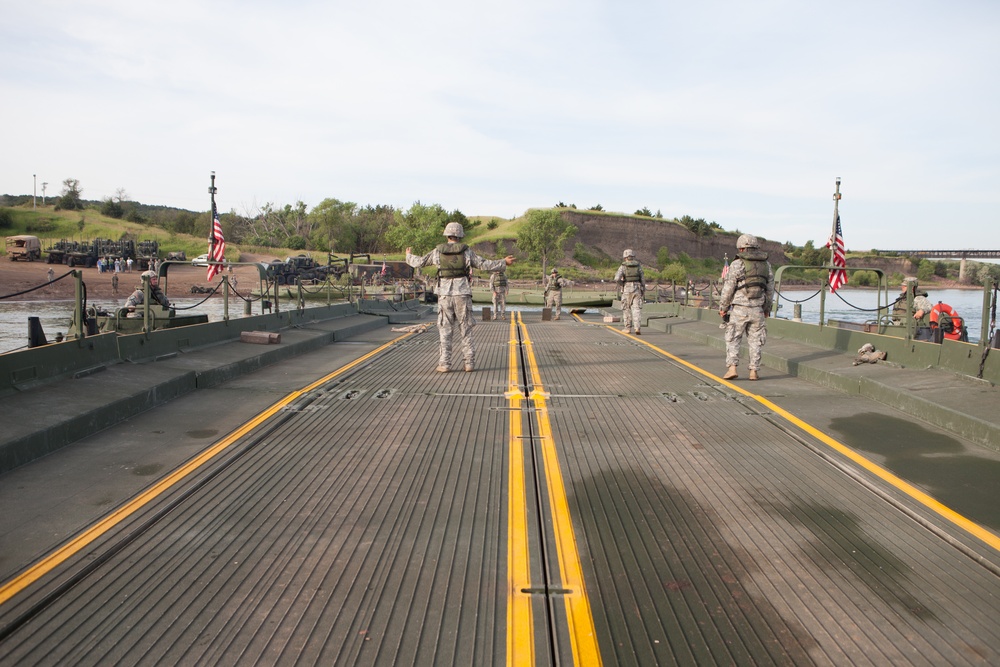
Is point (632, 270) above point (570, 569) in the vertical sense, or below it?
above

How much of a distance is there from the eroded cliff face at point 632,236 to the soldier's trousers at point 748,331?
104938 millimetres

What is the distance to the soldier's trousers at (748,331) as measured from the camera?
10203 mm

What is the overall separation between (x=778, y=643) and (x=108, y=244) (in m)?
73.8

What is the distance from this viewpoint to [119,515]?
463 cm

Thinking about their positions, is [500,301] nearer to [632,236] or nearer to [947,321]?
[947,321]

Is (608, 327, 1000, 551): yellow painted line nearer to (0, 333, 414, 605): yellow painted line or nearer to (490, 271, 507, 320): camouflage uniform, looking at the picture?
(0, 333, 414, 605): yellow painted line

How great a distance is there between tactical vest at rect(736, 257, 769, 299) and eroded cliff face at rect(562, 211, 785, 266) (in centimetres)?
10490

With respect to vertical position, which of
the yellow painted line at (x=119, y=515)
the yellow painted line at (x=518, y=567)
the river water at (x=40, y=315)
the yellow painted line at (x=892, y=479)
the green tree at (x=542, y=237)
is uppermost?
the green tree at (x=542, y=237)

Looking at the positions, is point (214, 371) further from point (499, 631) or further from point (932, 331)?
point (932, 331)

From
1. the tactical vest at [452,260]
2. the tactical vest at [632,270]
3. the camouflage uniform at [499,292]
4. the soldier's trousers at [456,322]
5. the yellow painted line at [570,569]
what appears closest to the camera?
the yellow painted line at [570,569]

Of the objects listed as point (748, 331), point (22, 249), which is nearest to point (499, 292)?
point (748, 331)

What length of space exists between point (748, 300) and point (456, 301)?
4582mm

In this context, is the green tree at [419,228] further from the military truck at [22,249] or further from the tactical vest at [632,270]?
the tactical vest at [632,270]

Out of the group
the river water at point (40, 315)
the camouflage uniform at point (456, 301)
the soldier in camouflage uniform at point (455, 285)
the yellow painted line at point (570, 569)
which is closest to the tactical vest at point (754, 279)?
the soldier in camouflage uniform at point (455, 285)
